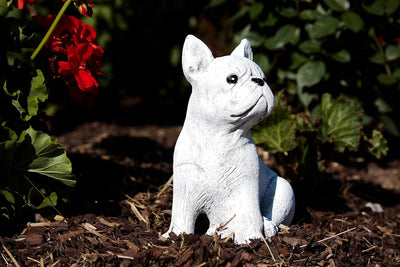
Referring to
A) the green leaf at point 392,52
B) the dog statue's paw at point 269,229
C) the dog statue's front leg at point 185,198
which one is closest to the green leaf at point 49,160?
the dog statue's front leg at point 185,198

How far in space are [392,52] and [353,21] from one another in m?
0.71

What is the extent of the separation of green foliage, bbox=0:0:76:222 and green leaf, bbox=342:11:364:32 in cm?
283

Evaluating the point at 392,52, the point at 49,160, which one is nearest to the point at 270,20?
the point at 392,52

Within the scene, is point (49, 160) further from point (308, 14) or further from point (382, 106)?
point (382, 106)

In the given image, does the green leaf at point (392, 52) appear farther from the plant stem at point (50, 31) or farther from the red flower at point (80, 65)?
the plant stem at point (50, 31)

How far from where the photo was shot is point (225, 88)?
7.59ft

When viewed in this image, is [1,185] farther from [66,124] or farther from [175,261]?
[66,124]

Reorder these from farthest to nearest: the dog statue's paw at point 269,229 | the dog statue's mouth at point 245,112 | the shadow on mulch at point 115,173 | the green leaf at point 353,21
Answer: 1. the green leaf at point 353,21
2. the shadow on mulch at point 115,173
3. the dog statue's paw at point 269,229
4. the dog statue's mouth at point 245,112

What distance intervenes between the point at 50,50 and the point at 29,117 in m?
0.42

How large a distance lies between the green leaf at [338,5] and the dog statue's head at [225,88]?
7.66 feet

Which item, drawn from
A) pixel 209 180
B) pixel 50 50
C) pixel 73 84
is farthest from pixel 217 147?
pixel 50 50

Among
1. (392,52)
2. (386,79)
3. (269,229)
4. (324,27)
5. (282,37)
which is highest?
(324,27)

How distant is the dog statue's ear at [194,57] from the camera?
2344 millimetres

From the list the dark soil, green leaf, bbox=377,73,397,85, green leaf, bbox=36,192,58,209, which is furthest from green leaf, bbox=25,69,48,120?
green leaf, bbox=377,73,397,85
